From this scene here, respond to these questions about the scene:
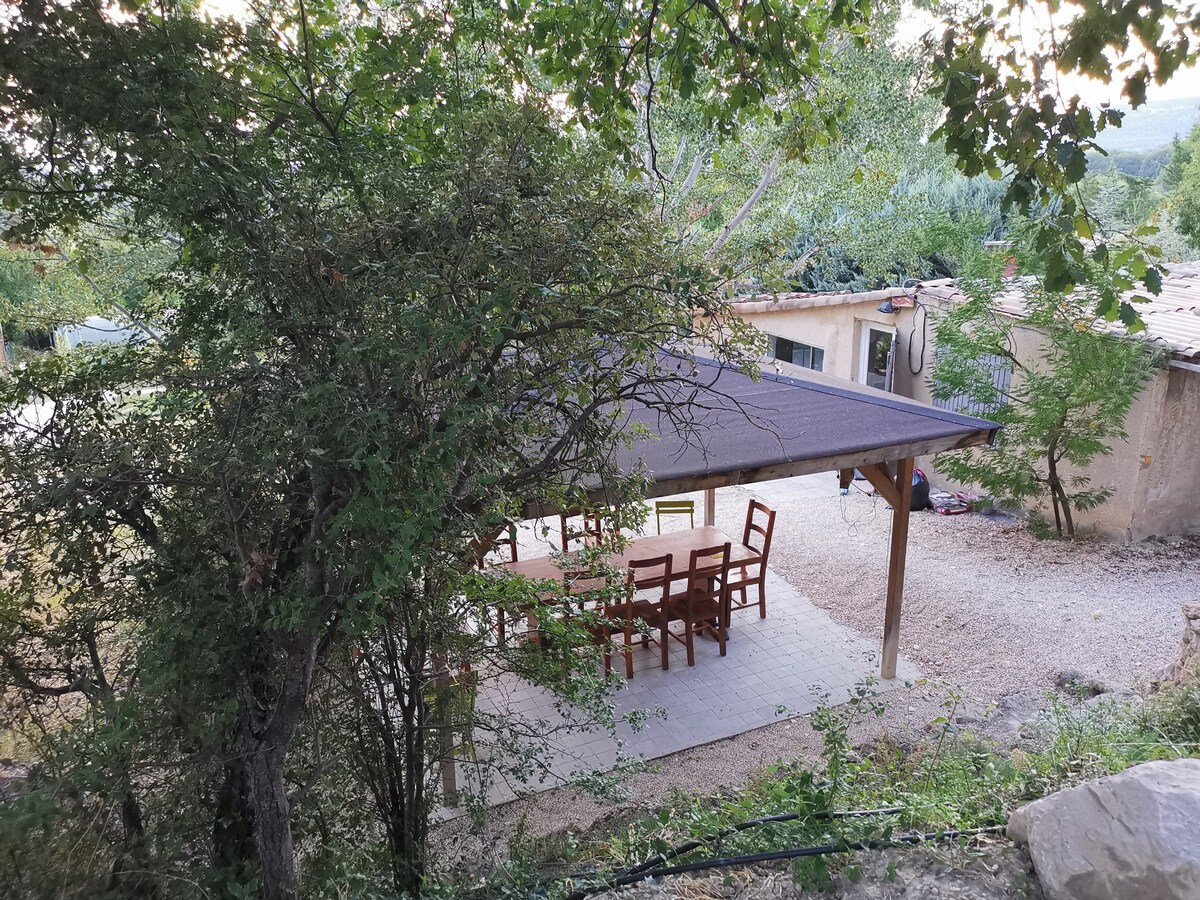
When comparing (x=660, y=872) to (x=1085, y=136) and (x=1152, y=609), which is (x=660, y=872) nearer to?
(x=1085, y=136)

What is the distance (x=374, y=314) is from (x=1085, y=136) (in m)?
2.09

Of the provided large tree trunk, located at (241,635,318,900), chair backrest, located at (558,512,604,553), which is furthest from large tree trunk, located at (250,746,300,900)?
chair backrest, located at (558,512,604,553)

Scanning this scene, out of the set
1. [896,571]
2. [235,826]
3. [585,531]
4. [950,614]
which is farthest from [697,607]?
[235,826]

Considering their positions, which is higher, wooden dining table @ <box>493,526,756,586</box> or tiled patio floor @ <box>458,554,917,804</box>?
wooden dining table @ <box>493,526,756,586</box>

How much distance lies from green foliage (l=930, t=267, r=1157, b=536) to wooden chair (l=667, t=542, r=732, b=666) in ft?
12.6

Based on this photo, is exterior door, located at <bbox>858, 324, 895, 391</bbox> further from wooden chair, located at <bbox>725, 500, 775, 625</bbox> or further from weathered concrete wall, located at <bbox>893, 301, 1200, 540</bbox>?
wooden chair, located at <bbox>725, 500, 775, 625</bbox>

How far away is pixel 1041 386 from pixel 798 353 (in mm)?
5688

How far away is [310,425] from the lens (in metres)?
1.97

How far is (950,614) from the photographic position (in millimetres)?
7000

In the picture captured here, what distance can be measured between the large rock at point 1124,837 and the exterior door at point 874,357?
30.5 ft

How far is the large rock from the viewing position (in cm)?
207

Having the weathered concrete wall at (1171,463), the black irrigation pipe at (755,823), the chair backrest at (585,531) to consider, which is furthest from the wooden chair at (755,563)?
the weathered concrete wall at (1171,463)

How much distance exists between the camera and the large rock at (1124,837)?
207 centimetres

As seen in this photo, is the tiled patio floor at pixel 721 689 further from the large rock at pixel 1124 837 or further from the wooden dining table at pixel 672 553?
the large rock at pixel 1124 837
